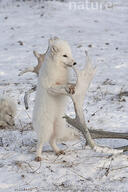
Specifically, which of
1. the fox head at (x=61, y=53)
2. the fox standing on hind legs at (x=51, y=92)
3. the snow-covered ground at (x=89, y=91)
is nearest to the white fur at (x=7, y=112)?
the snow-covered ground at (x=89, y=91)

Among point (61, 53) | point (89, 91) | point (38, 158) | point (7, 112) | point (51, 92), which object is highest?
point (61, 53)

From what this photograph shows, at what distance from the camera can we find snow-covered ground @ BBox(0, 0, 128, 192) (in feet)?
12.1

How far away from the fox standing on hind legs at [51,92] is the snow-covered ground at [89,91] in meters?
0.34

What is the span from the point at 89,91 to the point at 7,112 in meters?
2.19

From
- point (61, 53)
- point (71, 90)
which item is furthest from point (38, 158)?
point (61, 53)

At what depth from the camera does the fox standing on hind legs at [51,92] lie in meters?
3.99

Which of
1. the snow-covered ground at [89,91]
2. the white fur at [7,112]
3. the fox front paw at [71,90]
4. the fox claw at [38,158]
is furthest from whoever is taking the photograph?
the white fur at [7,112]

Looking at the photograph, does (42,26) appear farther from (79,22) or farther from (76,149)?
(76,149)

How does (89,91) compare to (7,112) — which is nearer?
(7,112)

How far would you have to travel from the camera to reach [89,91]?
755 centimetres

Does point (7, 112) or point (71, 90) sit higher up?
point (71, 90)

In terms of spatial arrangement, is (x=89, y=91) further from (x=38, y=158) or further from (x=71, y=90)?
(x=71, y=90)

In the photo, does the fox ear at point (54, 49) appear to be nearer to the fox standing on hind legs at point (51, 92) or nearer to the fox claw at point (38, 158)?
the fox standing on hind legs at point (51, 92)

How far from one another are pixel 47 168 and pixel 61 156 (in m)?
0.38
